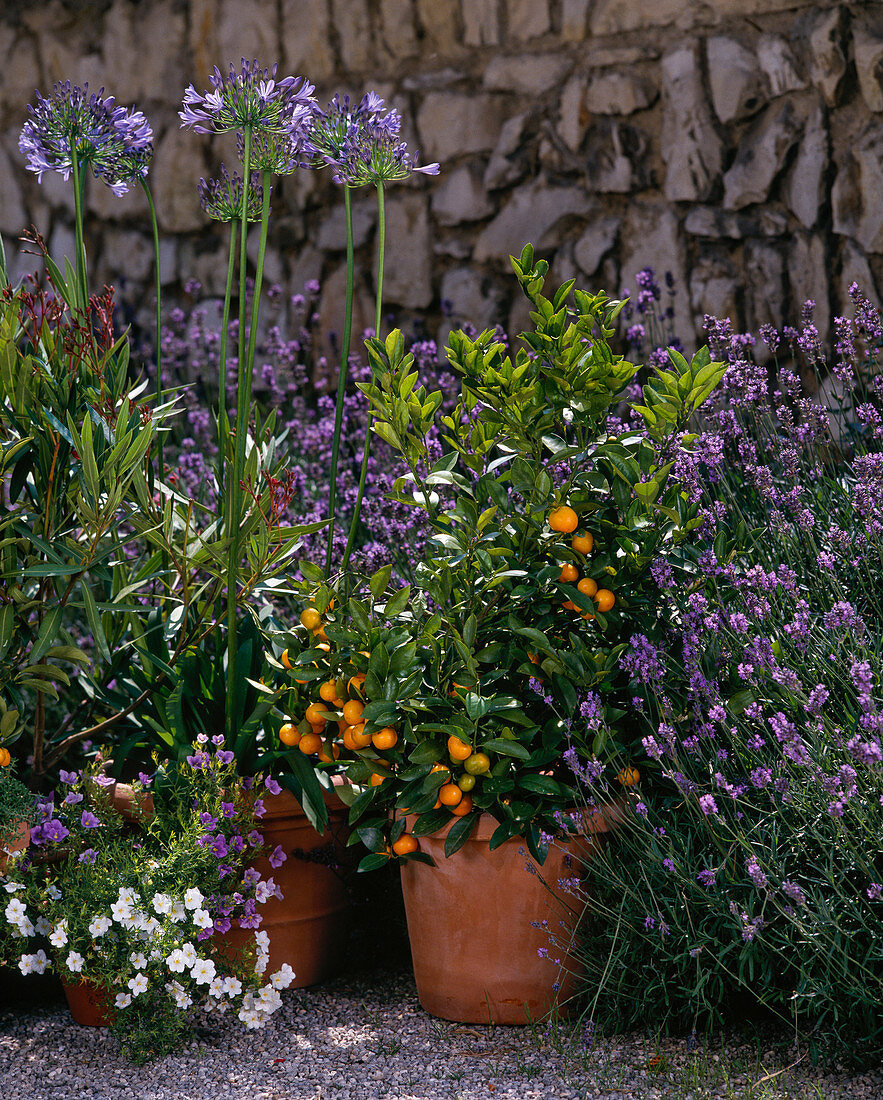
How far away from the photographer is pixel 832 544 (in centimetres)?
192

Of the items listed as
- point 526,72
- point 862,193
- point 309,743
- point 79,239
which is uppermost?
point 526,72

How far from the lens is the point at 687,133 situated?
3549mm

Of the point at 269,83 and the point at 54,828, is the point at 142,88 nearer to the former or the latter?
the point at 269,83

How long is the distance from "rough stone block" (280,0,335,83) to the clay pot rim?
3.37 metres

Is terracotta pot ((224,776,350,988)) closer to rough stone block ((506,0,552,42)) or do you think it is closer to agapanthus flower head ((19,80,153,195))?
agapanthus flower head ((19,80,153,195))

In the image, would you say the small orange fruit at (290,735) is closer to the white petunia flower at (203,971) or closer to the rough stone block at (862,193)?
the white petunia flower at (203,971)

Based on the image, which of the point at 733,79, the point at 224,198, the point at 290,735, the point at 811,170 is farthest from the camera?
the point at 733,79

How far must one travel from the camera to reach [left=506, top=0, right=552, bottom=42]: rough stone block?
3840 millimetres

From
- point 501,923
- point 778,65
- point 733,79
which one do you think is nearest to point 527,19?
point 733,79

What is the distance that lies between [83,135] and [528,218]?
2.07 metres

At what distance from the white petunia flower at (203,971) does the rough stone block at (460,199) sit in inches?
116

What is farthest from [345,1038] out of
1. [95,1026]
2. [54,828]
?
[54,828]

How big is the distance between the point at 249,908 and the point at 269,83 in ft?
4.92

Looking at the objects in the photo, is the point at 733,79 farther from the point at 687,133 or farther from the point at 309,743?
the point at 309,743
